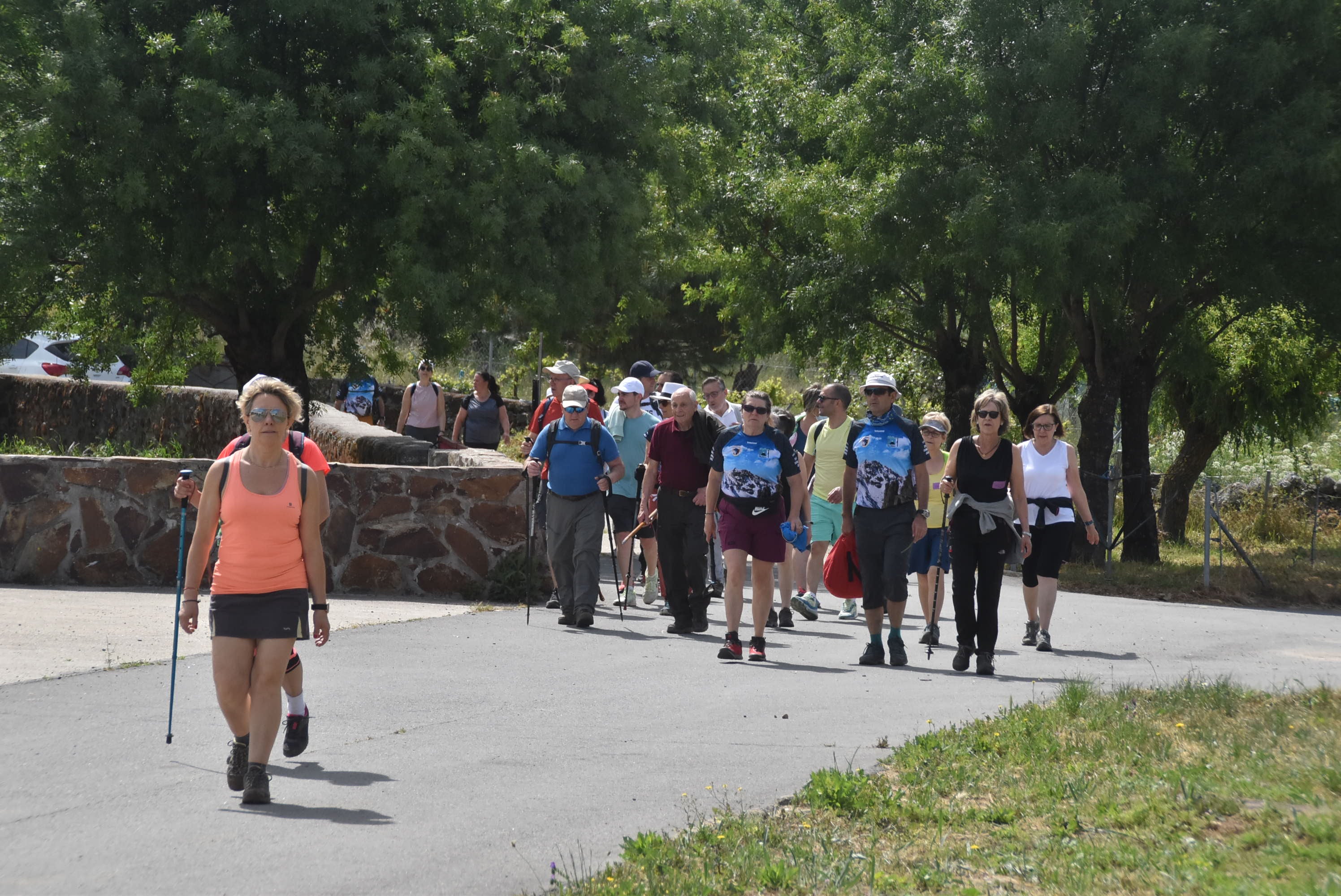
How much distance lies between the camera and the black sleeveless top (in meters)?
9.54

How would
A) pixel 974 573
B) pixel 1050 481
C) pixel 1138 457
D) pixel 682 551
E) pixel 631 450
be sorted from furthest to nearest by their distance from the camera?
pixel 1138 457 → pixel 631 450 → pixel 1050 481 → pixel 682 551 → pixel 974 573

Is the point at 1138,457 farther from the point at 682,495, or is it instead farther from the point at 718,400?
the point at 682,495

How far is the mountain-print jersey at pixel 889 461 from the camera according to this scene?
958 centimetres

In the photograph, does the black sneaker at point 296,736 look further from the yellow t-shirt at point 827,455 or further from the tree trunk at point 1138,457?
the tree trunk at point 1138,457

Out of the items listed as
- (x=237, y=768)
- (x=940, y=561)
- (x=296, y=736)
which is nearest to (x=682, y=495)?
(x=940, y=561)

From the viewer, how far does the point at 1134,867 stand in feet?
15.6

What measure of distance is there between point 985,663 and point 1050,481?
2106mm

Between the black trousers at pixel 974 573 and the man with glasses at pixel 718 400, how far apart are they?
3.12 meters

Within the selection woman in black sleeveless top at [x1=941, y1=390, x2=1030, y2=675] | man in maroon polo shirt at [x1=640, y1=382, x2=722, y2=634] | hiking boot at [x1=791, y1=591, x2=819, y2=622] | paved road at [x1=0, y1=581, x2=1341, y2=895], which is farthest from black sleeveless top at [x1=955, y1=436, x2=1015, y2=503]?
hiking boot at [x1=791, y1=591, x2=819, y2=622]

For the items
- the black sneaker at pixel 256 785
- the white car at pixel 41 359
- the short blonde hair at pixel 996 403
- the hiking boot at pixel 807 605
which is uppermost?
the white car at pixel 41 359

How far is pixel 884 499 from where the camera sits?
9.60 meters

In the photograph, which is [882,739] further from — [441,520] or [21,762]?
[441,520]

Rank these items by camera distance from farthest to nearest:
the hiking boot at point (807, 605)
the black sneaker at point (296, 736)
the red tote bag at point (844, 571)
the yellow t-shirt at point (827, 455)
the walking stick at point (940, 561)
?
1. the hiking boot at point (807, 605)
2. the yellow t-shirt at point (827, 455)
3. the walking stick at point (940, 561)
4. the red tote bag at point (844, 571)
5. the black sneaker at point (296, 736)

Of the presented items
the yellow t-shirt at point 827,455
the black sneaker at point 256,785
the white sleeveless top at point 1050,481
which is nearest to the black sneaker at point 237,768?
the black sneaker at point 256,785
